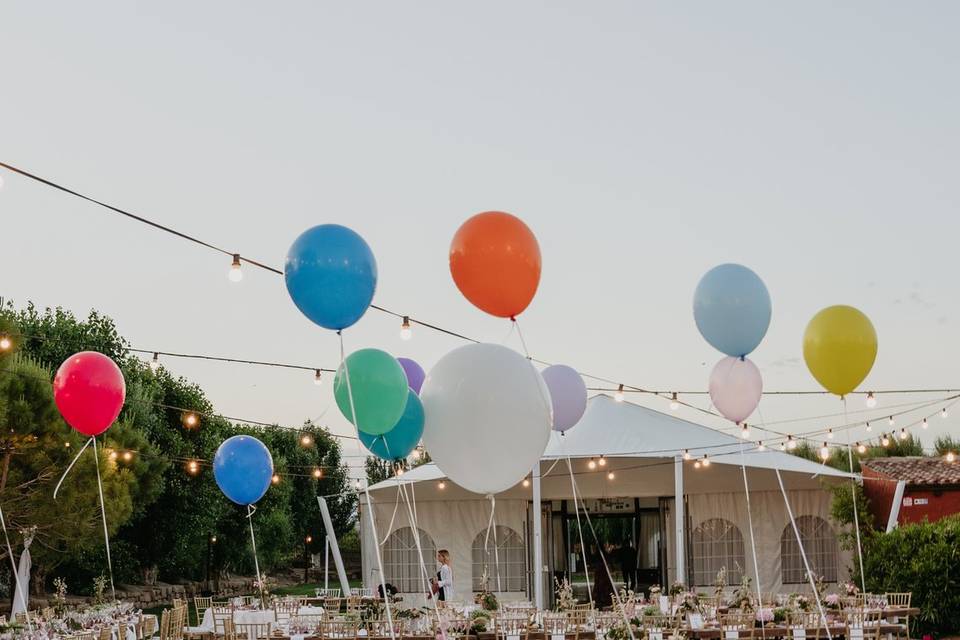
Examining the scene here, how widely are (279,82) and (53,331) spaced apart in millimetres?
12261

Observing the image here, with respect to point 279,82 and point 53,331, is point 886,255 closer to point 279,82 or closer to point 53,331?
point 279,82

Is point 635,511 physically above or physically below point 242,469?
below

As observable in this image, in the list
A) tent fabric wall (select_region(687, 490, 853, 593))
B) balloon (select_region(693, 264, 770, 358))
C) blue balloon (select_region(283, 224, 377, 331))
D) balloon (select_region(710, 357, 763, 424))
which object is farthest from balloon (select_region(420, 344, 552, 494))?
tent fabric wall (select_region(687, 490, 853, 593))

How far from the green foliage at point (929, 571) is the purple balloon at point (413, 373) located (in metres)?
9.29

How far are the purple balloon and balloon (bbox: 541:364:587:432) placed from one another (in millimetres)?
1904

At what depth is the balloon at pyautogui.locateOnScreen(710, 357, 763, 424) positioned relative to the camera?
9.11 m

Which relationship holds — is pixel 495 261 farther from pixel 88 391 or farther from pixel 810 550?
pixel 810 550

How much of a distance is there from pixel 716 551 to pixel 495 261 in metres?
14.9

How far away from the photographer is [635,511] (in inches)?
851

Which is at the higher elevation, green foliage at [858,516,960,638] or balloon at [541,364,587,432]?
balloon at [541,364,587,432]

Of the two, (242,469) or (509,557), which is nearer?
(242,469)

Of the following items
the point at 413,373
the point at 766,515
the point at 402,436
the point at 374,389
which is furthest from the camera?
the point at 766,515

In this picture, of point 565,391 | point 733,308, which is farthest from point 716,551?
point 733,308

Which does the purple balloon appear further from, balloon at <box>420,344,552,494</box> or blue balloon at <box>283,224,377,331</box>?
blue balloon at <box>283,224,377,331</box>
